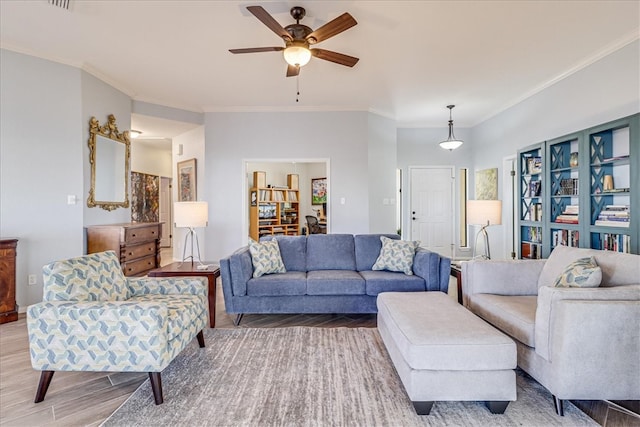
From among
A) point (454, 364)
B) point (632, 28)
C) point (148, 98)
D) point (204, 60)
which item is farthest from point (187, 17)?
point (632, 28)

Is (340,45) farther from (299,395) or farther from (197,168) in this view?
(197,168)

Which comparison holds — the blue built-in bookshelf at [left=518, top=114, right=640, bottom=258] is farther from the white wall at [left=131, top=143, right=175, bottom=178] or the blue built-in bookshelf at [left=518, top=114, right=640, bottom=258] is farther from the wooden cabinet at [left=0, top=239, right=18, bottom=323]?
the white wall at [left=131, top=143, right=175, bottom=178]

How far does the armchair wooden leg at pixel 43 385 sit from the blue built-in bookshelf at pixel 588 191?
15.6 ft

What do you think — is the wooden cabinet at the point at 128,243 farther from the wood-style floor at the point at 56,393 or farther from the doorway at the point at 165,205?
the doorway at the point at 165,205

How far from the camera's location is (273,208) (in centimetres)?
803

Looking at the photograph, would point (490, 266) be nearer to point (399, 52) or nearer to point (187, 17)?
point (399, 52)

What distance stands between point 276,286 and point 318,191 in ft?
19.5

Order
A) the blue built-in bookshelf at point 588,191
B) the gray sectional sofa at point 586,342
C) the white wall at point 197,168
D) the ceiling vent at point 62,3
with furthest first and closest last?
1. the white wall at point 197,168
2. the blue built-in bookshelf at point 588,191
3. the ceiling vent at point 62,3
4. the gray sectional sofa at point 586,342

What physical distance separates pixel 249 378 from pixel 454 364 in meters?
1.32

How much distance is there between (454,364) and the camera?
1.75 meters

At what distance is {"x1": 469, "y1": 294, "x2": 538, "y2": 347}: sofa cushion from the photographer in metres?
2.04

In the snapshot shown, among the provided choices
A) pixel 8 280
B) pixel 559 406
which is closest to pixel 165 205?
pixel 8 280

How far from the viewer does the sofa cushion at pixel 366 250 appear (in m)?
3.71

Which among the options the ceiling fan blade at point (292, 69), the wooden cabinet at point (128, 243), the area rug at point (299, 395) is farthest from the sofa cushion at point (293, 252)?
the ceiling fan blade at point (292, 69)
